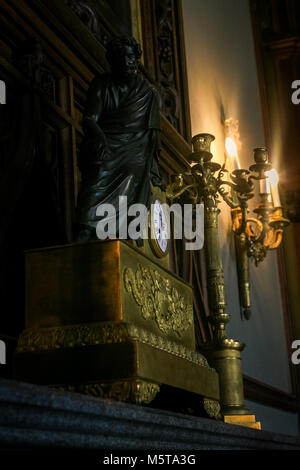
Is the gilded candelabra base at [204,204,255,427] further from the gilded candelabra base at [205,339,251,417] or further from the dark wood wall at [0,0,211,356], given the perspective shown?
the dark wood wall at [0,0,211,356]

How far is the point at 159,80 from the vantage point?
5227 millimetres

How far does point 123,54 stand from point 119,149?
378 millimetres

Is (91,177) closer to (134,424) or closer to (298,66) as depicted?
(134,424)

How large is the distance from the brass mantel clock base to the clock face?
0.76 ft

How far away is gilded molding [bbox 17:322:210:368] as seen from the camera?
2.17 meters

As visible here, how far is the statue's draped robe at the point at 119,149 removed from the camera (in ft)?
8.37

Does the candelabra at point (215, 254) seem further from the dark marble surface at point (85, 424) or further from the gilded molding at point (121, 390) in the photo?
the gilded molding at point (121, 390)

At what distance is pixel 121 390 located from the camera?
2121mm

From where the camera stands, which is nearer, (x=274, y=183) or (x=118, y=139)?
(x=118, y=139)

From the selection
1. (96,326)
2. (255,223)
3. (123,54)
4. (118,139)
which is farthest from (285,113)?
(96,326)

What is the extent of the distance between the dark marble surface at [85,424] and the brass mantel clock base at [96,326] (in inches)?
6.5

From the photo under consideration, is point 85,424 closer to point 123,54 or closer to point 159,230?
point 159,230

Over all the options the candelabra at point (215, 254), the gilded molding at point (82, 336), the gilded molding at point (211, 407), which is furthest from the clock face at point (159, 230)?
the candelabra at point (215, 254)

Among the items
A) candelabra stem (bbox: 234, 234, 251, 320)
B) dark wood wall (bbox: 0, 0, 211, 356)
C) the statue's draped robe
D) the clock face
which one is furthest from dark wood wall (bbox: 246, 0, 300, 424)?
the statue's draped robe
